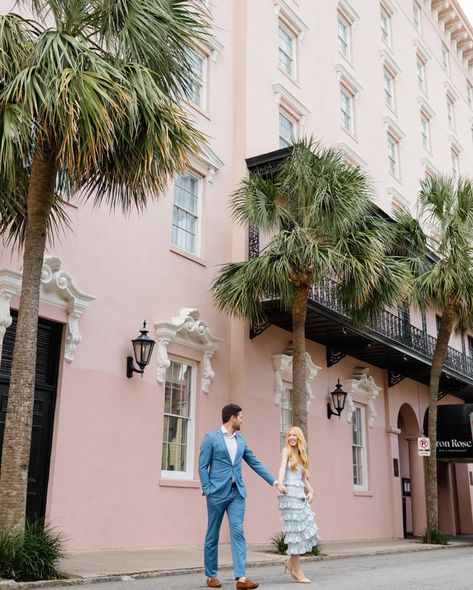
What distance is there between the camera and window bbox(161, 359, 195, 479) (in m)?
13.1

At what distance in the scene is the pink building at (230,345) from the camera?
11.2m

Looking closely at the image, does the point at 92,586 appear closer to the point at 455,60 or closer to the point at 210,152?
the point at 210,152

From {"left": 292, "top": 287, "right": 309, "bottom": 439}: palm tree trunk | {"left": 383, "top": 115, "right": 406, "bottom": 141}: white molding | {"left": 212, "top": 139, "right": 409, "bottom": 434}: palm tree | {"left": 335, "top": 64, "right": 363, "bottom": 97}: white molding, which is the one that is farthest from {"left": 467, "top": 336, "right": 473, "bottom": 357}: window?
{"left": 292, "top": 287, "right": 309, "bottom": 439}: palm tree trunk

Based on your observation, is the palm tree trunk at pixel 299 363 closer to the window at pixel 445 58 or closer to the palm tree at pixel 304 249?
the palm tree at pixel 304 249

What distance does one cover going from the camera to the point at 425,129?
28594 millimetres

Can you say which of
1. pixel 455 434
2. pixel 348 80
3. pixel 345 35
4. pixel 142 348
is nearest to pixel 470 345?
pixel 455 434

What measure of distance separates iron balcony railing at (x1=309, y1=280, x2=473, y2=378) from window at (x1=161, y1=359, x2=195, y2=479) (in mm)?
3189

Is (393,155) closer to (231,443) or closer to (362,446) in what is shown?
(362,446)

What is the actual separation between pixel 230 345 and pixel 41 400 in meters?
5.02

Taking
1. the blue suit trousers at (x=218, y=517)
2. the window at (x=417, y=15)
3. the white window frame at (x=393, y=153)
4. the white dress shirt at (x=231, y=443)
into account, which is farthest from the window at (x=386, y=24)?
the blue suit trousers at (x=218, y=517)

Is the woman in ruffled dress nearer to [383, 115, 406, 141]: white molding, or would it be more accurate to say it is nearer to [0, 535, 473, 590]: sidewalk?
[0, 535, 473, 590]: sidewalk

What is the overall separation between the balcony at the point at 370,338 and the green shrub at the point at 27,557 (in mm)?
7242

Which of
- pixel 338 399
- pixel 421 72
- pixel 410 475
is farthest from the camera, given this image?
pixel 421 72

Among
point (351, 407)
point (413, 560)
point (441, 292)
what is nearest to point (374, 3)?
point (441, 292)
